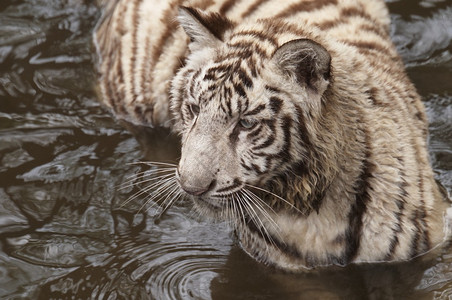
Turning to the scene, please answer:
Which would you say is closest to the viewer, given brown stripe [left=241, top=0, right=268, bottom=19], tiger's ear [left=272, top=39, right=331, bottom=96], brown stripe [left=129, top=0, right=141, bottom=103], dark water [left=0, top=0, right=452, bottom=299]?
tiger's ear [left=272, top=39, right=331, bottom=96]

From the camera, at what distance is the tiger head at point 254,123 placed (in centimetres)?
Answer: 367

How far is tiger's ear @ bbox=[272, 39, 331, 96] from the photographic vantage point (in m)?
3.48

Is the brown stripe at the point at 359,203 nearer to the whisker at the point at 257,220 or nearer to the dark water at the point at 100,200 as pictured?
the dark water at the point at 100,200

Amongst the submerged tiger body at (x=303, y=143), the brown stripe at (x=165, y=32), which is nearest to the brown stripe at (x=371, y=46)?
the submerged tiger body at (x=303, y=143)

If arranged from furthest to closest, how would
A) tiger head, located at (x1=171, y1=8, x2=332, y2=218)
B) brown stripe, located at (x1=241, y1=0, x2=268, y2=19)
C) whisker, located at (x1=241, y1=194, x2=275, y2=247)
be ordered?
brown stripe, located at (x1=241, y1=0, x2=268, y2=19), whisker, located at (x1=241, y1=194, x2=275, y2=247), tiger head, located at (x1=171, y1=8, x2=332, y2=218)

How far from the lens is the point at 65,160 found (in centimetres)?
521

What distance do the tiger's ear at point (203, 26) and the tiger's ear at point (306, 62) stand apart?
50cm

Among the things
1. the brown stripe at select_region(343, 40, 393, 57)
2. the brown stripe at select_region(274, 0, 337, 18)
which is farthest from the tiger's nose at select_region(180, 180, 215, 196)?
the brown stripe at select_region(274, 0, 337, 18)

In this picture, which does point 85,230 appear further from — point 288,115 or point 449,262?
point 449,262

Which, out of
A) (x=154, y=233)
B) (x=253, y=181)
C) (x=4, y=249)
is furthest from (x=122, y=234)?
(x=253, y=181)

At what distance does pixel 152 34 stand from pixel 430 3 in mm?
2357

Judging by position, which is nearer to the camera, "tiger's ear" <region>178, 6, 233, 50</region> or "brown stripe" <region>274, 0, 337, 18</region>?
"tiger's ear" <region>178, 6, 233, 50</region>

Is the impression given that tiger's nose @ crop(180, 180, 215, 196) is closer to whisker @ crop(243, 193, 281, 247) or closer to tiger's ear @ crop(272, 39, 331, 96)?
whisker @ crop(243, 193, 281, 247)

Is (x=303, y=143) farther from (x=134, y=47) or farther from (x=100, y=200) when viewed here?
(x=134, y=47)
